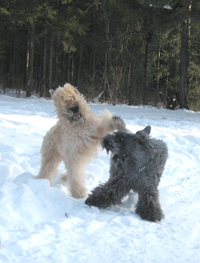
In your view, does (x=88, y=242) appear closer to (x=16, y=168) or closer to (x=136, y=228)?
(x=136, y=228)

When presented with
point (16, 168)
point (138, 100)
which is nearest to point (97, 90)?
point (138, 100)

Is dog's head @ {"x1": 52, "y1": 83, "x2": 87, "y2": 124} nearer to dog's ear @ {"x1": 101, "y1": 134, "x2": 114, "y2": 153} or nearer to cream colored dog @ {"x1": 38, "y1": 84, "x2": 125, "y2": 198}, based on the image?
cream colored dog @ {"x1": 38, "y1": 84, "x2": 125, "y2": 198}

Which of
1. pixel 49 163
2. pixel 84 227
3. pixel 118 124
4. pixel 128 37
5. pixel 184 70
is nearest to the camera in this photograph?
pixel 84 227

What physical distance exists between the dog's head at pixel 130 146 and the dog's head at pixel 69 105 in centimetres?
58

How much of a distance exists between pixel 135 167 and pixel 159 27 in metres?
11.5

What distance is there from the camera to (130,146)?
323 centimetres

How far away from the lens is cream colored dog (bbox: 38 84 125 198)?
3537mm

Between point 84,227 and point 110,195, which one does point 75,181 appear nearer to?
point 110,195

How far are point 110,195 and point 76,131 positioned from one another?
952 millimetres

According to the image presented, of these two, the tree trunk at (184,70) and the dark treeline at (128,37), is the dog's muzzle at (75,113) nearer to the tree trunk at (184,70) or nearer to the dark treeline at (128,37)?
the dark treeline at (128,37)

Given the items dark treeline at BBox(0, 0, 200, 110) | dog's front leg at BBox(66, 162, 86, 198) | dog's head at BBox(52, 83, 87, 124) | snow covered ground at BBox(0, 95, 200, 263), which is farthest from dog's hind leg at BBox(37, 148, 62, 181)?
dark treeline at BBox(0, 0, 200, 110)

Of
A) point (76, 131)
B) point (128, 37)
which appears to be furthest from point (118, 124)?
point (128, 37)

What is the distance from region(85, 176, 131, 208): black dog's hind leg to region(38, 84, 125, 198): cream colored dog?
13.7 inches

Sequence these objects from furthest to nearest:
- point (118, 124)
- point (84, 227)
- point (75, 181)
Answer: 1. point (75, 181)
2. point (118, 124)
3. point (84, 227)
